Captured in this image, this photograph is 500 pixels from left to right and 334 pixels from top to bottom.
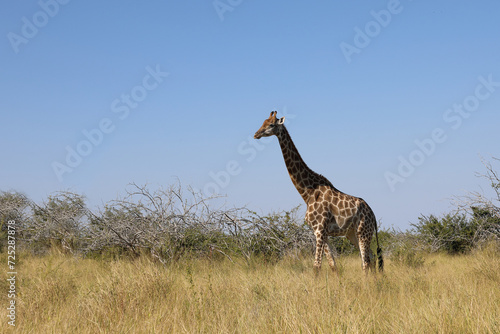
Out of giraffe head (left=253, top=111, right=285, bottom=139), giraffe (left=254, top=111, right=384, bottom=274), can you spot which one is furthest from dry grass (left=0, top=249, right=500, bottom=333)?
giraffe head (left=253, top=111, right=285, bottom=139)

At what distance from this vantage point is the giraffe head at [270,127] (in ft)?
26.3

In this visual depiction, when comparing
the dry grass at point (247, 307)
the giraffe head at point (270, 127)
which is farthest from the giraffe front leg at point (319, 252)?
the giraffe head at point (270, 127)

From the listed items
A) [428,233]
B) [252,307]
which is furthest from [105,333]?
[428,233]

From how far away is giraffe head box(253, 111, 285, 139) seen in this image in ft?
26.3

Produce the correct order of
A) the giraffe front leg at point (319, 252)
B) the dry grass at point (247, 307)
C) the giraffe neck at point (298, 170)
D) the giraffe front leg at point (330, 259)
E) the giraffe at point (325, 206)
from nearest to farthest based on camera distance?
the dry grass at point (247, 307)
the giraffe front leg at point (319, 252)
the giraffe front leg at point (330, 259)
the giraffe at point (325, 206)
the giraffe neck at point (298, 170)

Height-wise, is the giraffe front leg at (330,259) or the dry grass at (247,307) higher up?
the giraffe front leg at (330,259)

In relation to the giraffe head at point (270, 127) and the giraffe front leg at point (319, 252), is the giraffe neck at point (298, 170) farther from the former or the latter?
the giraffe front leg at point (319, 252)

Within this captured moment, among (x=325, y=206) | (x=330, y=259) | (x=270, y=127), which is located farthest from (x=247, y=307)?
(x=270, y=127)

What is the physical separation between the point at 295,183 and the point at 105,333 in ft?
16.1

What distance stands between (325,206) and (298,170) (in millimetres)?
929

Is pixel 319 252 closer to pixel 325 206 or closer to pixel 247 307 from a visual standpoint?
pixel 325 206

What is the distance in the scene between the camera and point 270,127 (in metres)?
8.10

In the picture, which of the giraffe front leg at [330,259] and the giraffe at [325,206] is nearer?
the giraffe front leg at [330,259]

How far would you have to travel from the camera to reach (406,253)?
10727 millimetres
